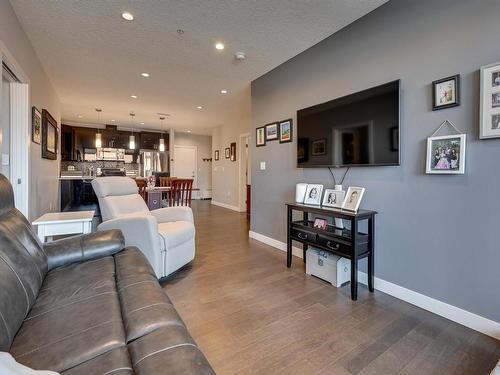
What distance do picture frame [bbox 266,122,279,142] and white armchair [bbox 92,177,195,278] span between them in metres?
1.63

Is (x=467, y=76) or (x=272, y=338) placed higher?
(x=467, y=76)

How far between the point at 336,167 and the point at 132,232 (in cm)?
212

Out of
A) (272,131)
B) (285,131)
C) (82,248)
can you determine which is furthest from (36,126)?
(285,131)

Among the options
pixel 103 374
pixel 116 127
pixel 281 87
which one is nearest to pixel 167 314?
pixel 103 374

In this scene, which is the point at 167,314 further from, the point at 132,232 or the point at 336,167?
the point at 336,167

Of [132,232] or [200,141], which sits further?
[200,141]

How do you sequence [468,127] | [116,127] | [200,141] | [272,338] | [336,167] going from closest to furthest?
1. [272,338]
2. [468,127]
3. [336,167]
4. [116,127]
5. [200,141]

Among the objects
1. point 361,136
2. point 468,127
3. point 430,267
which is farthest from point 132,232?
point 468,127

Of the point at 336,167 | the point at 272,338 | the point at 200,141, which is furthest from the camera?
the point at 200,141

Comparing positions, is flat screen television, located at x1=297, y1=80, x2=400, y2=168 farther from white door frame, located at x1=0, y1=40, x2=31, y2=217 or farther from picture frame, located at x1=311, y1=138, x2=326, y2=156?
white door frame, located at x1=0, y1=40, x2=31, y2=217

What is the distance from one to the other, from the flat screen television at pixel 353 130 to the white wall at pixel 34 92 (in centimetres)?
292

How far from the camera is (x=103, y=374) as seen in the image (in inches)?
29.5

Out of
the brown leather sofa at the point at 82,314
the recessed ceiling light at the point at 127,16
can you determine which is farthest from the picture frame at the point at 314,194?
the recessed ceiling light at the point at 127,16

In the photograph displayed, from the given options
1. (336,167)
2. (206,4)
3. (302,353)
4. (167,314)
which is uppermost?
(206,4)
